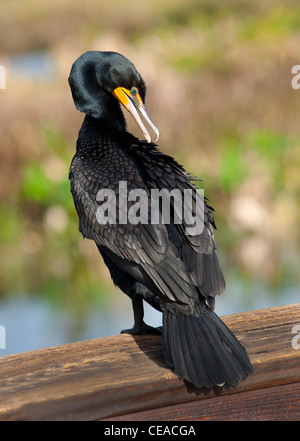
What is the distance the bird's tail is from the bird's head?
70 centimetres

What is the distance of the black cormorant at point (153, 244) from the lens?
1.74 meters

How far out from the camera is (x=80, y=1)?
1458cm

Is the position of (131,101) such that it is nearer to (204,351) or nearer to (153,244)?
(153,244)

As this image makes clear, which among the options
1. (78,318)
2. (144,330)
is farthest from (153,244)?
(78,318)

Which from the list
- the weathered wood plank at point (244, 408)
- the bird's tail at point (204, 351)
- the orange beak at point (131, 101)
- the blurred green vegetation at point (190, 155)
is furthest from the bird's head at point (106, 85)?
the blurred green vegetation at point (190, 155)

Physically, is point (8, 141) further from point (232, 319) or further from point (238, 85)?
point (232, 319)

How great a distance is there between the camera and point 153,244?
2.06 m

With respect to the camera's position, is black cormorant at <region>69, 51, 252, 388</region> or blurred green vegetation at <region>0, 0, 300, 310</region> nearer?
black cormorant at <region>69, 51, 252, 388</region>

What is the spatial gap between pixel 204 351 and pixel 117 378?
28 centimetres

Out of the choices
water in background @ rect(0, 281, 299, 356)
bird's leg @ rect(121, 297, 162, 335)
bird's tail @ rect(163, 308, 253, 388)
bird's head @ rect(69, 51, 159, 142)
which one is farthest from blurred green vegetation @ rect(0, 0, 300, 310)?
bird's tail @ rect(163, 308, 253, 388)

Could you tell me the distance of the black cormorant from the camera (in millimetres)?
1743

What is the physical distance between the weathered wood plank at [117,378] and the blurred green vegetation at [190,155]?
10.6ft

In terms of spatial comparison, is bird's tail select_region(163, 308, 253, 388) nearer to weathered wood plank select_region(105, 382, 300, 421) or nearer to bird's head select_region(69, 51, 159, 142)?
weathered wood plank select_region(105, 382, 300, 421)
